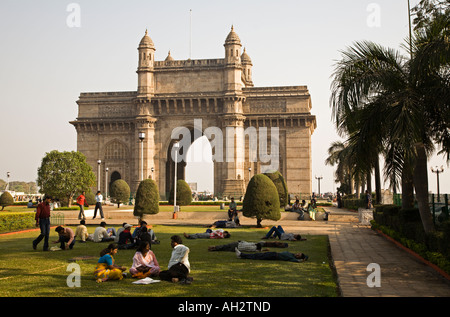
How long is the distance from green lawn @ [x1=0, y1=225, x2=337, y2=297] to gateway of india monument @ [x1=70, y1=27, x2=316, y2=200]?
125 ft

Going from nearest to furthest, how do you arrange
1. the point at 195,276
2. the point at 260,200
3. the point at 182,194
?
1. the point at 195,276
2. the point at 260,200
3. the point at 182,194

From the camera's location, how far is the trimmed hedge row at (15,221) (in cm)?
2033

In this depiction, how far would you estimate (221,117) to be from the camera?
5197 centimetres

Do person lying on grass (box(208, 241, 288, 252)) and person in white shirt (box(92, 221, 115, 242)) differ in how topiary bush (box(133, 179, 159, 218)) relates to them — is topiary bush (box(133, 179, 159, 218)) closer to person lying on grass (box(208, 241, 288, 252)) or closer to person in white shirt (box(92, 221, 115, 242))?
person in white shirt (box(92, 221, 115, 242))

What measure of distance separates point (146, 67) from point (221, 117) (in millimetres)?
9942

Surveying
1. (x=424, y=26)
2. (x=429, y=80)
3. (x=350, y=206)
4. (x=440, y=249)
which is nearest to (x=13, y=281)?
(x=440, y=249)

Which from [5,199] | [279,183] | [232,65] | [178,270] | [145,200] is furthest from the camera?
[232,65]

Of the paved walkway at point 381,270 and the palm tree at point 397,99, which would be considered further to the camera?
the palm tree at point 397,99

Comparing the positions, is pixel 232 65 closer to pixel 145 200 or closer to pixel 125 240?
pixel 145 200

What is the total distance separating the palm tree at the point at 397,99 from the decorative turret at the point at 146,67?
42.1 m

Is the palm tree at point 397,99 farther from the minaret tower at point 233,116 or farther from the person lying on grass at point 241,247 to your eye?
the minaret tower at point 233,116

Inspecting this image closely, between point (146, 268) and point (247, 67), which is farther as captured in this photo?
point (247, 67)

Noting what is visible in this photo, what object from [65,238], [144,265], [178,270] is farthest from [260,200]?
[178,270]

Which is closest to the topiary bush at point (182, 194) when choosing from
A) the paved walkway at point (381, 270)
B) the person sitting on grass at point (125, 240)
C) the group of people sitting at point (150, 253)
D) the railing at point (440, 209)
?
the paved walkway at point (381, 270)
